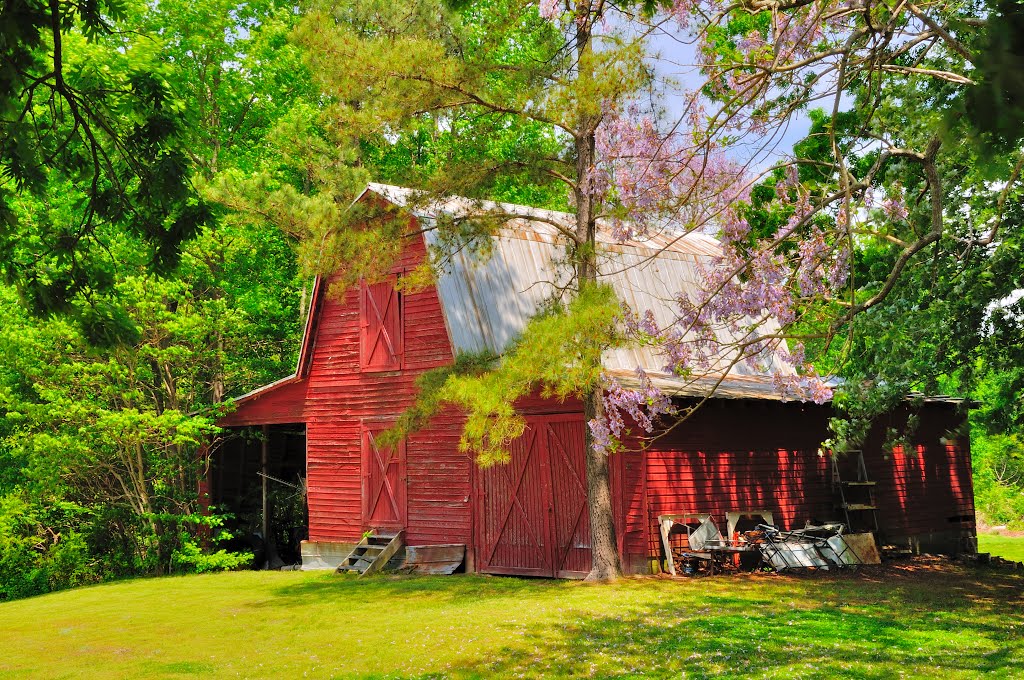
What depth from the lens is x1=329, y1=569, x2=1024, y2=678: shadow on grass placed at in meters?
9.11

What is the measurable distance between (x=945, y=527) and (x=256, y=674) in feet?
53.1

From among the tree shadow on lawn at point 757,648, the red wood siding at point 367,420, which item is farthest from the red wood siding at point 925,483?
the tree shadow on lawn at point 757,648

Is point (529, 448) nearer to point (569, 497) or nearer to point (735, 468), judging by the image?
point (569, 497)

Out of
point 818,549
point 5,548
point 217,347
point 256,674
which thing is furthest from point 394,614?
point 217,347

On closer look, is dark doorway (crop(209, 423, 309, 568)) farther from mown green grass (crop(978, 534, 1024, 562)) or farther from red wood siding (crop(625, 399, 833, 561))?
mown green grass (crop(978, 534, 1024, 562))

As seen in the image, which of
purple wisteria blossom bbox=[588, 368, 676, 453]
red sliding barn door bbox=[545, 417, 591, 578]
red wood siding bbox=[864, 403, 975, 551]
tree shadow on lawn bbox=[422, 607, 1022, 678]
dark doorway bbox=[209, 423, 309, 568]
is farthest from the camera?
dark doorway bbox=[209, 423, 309, 568]

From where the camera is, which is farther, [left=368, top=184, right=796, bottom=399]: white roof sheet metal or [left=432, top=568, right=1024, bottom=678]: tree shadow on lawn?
[left=368, top=184, right=796, bottom=399]: white roof sheet metal

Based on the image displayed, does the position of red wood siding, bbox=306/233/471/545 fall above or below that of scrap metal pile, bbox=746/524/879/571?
above

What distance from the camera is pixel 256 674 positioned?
10055 mm

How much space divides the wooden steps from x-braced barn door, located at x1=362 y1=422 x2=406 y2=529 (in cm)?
31

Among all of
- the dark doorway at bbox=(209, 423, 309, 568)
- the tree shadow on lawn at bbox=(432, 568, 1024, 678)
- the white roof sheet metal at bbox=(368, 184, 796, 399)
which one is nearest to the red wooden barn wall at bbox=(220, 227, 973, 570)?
the white roof sheet metal at bbox=(368, 184, 796, 399)

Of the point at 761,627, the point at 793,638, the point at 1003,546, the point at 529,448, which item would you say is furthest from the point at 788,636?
the point at 1003,546

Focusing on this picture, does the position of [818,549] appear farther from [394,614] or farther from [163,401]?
[163,401]

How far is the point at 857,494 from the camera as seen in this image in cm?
1936
